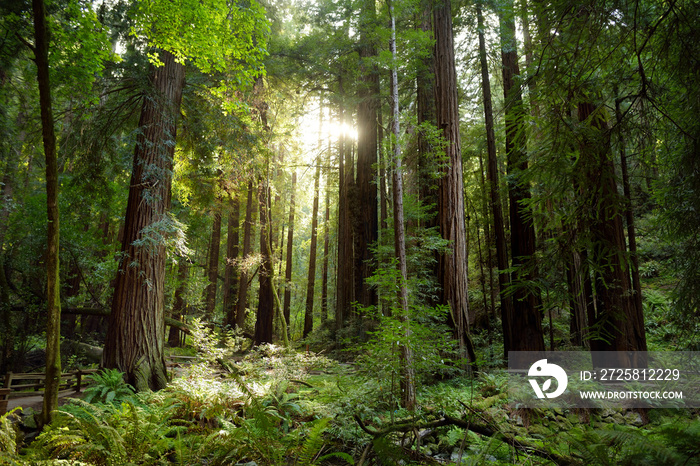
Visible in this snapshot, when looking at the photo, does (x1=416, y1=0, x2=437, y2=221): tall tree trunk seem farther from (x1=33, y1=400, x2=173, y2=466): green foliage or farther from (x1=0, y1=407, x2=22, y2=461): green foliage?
(x1=0, y1=407, x2=22, y2=461): green foliage

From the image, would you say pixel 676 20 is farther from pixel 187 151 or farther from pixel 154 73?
pixel 187 151

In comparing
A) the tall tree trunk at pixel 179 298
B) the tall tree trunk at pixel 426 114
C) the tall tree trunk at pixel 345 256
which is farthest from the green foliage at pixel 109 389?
the tall tree trunk at pixel 345 256

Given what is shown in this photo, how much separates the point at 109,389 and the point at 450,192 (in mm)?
8382

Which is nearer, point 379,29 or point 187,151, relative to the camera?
point 379,29

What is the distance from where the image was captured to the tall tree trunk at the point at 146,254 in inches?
278

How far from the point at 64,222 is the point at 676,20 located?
14.4 meters

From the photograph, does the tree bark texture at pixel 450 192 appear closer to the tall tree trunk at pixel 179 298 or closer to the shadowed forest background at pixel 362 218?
the shadowed forest background at pixel 362 218

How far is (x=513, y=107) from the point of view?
337 cm

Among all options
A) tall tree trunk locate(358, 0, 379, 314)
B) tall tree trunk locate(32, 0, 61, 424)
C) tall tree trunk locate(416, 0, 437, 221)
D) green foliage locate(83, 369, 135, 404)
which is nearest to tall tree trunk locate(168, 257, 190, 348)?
tall tree trunk locate(358, 0, 379, 314)

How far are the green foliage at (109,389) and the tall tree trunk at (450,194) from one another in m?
6.72

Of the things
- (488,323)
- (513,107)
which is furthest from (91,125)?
(488,323)

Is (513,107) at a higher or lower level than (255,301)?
higher

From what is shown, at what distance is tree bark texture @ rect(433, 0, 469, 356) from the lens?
8141 mm

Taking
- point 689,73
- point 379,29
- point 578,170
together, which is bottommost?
point 578,170
